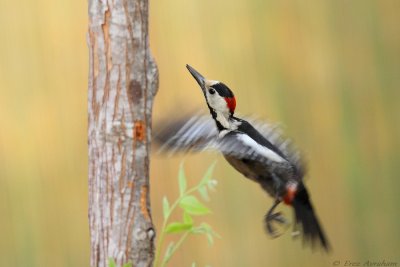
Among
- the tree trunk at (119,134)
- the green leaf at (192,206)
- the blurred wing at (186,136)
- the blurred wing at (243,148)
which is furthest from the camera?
the blurred wing at (186,136)

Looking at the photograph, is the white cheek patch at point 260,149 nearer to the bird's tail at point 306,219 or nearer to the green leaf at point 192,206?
the bird's tail at point 306,219

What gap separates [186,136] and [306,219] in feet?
1.22

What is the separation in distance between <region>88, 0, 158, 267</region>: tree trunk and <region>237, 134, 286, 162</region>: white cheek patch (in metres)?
0.28

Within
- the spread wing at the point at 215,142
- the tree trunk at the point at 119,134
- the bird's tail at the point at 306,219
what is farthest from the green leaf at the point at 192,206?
the bird's tail at the point at 306,219

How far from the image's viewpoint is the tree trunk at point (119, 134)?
53.4 inches

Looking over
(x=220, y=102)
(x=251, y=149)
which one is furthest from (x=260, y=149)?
(x=220, y=102)

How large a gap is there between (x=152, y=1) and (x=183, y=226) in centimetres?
159

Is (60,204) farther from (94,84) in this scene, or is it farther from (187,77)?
(94,84)

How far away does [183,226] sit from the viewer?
125 centimetres

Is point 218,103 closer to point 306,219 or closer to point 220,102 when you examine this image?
point 220,102

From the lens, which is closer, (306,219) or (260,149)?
(260,149)

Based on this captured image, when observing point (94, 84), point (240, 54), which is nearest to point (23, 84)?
point (240, 54)

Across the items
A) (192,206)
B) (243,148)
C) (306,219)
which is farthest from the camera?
(306,219)

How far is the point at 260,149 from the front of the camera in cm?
162
